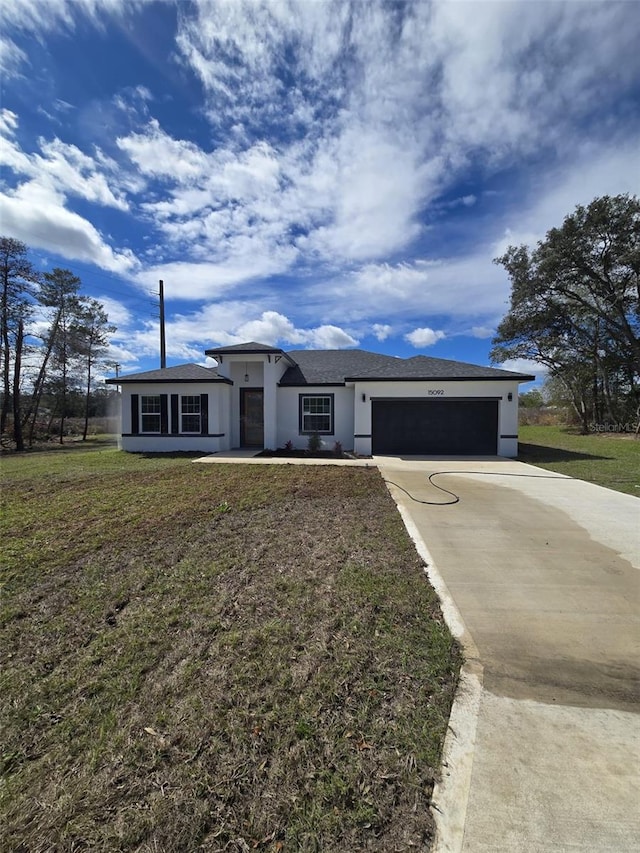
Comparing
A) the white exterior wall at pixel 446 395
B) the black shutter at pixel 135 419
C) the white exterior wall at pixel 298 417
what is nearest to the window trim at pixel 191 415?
the black shutter at pixel 135 419

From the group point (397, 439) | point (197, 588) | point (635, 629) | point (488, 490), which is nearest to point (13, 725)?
point (197, 588)

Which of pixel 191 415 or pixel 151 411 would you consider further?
pixel 151 411

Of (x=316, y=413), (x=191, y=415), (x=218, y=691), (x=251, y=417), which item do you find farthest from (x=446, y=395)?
(x=218, y=691)

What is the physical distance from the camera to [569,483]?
8070 mm

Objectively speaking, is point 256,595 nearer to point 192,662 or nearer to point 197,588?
point 197,588

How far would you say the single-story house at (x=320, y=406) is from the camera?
1227 centimetres

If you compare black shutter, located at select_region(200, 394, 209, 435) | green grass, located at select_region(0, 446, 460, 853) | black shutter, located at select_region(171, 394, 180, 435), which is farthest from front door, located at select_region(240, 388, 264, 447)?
green grass, located at select_region(0, 446, 460, 853)

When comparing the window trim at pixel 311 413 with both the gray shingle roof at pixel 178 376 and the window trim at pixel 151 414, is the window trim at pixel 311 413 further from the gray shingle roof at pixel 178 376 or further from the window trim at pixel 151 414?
the window trim at pixel 151 414

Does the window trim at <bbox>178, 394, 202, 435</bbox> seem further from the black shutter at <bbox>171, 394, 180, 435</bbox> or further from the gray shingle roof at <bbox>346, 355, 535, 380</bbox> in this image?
the gray shingle roof at <bbox>346, 355, 535, 380</bbox>

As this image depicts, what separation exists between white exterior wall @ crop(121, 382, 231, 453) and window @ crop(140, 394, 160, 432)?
7.7 inches

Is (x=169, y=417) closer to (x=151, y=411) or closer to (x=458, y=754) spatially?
(x=151, y=411)

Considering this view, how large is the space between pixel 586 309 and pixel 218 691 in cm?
3049

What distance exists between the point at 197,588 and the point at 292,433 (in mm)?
10420

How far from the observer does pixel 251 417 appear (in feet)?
46.7
